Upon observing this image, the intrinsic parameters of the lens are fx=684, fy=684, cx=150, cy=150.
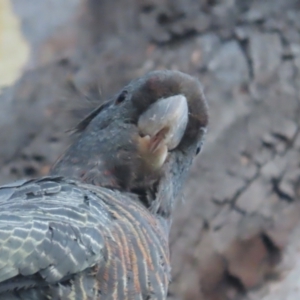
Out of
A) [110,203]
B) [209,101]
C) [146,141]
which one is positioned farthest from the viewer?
[209,101]

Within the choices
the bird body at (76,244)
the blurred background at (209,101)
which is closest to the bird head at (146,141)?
the bird body at (76,244)

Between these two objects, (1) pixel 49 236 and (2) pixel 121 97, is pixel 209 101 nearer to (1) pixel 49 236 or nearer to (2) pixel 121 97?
(2) pixel 121 97

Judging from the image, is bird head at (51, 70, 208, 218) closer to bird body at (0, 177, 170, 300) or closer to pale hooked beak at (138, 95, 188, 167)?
pale hooked beak at (138, 95, 188, 167)

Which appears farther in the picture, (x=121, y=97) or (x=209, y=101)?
(x=209, y=101)

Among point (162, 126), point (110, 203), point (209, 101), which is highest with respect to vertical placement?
point (162, 126)

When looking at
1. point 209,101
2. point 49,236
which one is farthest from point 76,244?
point 209,101

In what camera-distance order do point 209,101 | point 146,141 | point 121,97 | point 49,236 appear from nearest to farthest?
point 49,236 → point 146,141 → point 121,97 → point 209,101

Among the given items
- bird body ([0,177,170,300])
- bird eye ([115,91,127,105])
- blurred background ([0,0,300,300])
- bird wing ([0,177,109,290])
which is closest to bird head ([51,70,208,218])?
bird eye ([115,91,127,105])

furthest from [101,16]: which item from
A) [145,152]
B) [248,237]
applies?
[145,152]
